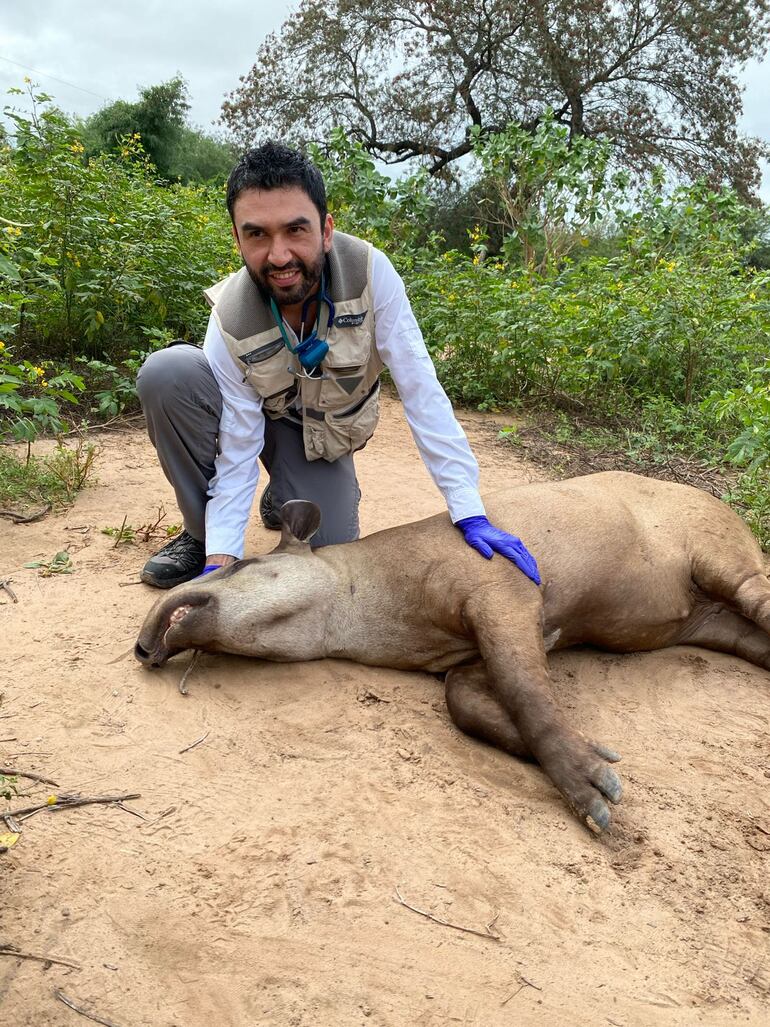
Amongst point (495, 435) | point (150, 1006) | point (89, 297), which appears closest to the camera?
point (150, 1006)

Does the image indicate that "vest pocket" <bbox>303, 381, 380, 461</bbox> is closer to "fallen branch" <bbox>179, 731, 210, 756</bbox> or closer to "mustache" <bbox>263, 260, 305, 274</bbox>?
"mustache" <bbox>263, 260, 305, 274</bbox>

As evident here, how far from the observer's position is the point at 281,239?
328 centimetres

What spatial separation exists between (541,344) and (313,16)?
1474 centimetres

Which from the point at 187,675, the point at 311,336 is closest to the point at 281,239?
the point at 311,336

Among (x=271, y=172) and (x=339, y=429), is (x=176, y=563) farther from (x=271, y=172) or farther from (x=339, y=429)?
(x=271, y=172)

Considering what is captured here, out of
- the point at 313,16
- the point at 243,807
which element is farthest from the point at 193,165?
the point at 243,807

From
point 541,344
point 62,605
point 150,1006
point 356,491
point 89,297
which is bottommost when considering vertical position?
point 150,1006

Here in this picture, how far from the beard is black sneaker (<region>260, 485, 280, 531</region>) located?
1.31 m

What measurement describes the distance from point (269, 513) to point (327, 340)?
1.30m

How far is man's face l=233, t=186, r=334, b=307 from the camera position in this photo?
128 inches

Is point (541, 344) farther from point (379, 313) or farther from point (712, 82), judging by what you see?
point (712, 82)

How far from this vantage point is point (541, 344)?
262 inches

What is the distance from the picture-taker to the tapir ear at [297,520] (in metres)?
3.48

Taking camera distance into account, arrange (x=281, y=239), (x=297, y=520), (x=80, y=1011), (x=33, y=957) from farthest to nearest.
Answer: (x=297, y=520) → (x=281, y=239) → (x=33, y=957) → (x=80, y=1011)
